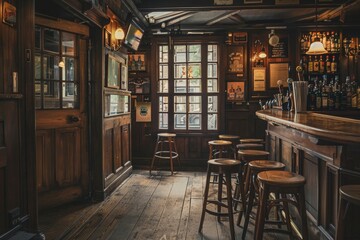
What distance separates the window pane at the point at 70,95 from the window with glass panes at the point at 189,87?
106 inches

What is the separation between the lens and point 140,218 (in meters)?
3.48

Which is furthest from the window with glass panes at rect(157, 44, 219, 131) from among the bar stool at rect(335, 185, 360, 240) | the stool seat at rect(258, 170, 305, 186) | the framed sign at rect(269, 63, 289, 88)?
the bar stool at rect(335, 185, 360, 240)

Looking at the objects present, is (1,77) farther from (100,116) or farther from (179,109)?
(179,109)

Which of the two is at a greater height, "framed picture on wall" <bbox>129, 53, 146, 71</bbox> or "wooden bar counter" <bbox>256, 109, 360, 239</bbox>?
"framed picture on wall" <bbox>129, 53, 146, 71</bbox>

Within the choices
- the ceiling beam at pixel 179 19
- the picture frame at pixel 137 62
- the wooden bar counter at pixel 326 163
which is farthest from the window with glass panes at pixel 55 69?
the picture frame at pixel 137 62

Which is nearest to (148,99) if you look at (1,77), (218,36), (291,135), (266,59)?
(218,36)

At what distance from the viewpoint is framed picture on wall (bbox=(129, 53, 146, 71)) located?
6.50 metres

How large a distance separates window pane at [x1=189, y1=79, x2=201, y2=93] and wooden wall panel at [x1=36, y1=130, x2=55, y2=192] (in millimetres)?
3394

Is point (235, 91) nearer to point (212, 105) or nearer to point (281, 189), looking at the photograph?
point (212, 105)

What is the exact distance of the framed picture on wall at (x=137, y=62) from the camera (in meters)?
6.50

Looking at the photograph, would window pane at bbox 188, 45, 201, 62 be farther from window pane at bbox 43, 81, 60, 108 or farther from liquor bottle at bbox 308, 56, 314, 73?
window pane at bbox 43, 81, 60, 108

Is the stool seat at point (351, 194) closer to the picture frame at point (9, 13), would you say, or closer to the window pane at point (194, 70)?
the picture frame at point (9, 13)

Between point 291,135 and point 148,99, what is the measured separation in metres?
3.72

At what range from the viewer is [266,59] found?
6.32 metres
